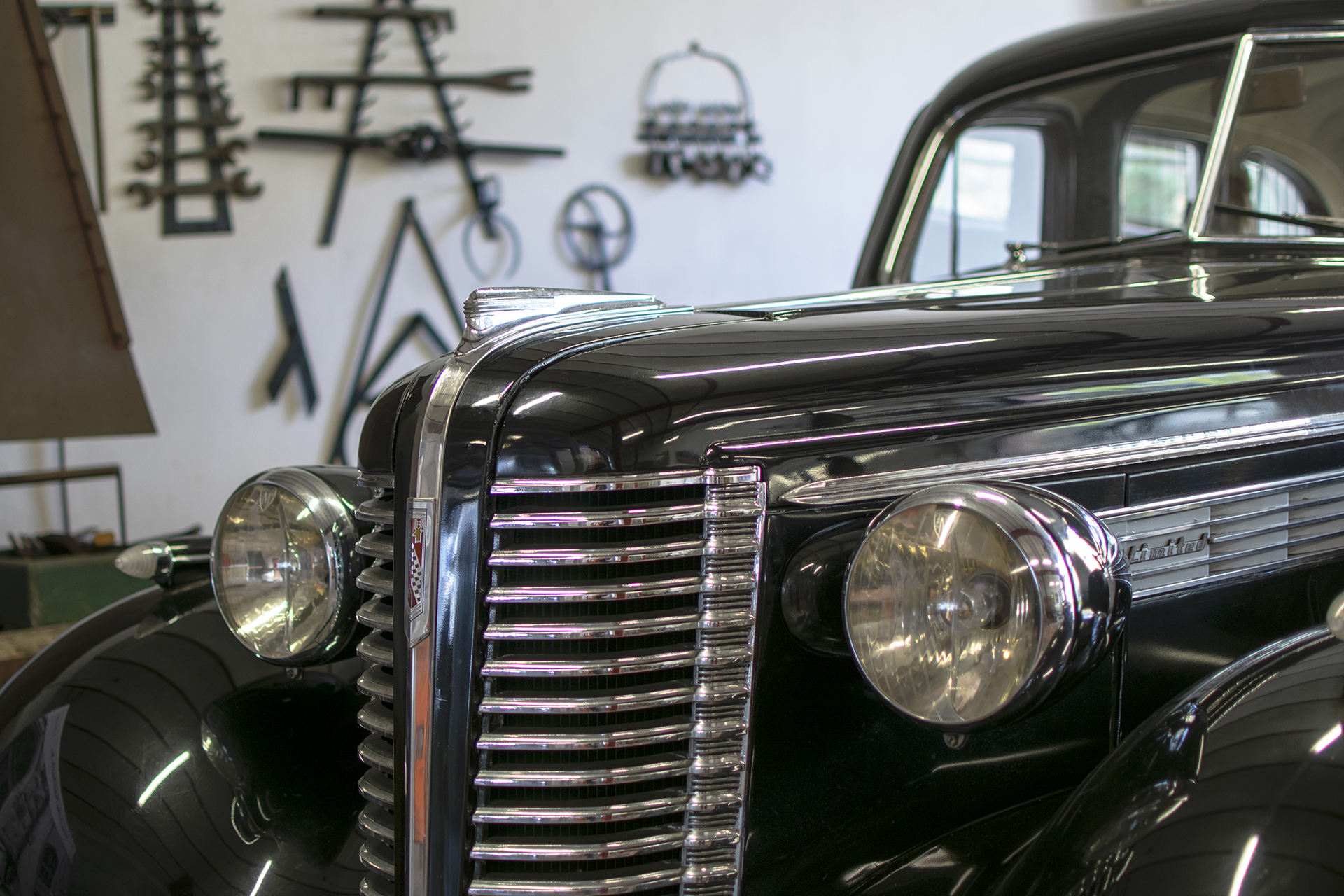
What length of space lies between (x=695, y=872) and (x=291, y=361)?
498 cm

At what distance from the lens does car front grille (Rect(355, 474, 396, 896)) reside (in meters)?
1.36

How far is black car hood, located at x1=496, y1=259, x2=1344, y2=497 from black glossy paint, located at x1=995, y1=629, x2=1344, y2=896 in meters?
0.40

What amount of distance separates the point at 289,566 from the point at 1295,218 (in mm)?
1973

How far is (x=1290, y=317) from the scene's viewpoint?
5.48 ft

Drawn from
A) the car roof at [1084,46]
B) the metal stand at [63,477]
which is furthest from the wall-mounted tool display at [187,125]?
the car roof at [1084,46]

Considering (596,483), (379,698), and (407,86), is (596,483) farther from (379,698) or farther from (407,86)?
(407,86)

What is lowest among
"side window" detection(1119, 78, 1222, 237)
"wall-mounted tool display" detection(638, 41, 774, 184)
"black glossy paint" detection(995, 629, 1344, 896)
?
"black glossy paint" detection(995, 629, 1344, 896)

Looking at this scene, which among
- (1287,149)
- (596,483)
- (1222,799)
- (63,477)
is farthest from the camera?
(63,477)

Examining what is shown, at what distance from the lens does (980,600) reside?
44.0 inches

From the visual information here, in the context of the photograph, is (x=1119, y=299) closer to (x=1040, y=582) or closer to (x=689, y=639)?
→ (x=1040, y=582)

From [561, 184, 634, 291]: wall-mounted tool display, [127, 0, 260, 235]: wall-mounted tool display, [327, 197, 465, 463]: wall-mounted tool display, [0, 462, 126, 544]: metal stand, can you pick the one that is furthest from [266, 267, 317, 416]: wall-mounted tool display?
[561, 184, 634, 291]: wall-mounted tool display

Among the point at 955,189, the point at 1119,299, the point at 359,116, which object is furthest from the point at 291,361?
the point at 1119,299

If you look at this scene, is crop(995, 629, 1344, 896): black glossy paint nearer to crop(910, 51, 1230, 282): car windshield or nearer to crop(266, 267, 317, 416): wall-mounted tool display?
crop(910, 51, 1230, 282): car windshield

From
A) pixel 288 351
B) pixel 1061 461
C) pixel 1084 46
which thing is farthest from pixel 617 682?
pixel 288 351
